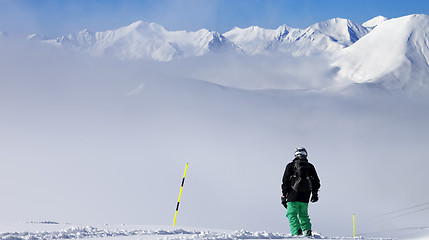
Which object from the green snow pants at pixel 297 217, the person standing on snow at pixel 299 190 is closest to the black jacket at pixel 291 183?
the person standing on snow at pixel 299 190

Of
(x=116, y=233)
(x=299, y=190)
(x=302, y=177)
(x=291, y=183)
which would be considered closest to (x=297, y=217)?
(x=299, y=190)

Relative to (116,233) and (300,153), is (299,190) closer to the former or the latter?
(300,153)

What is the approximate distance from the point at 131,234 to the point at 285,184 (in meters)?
3.50

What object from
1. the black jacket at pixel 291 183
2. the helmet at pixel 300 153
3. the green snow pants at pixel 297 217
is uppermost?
the helmet at pixel 300 153

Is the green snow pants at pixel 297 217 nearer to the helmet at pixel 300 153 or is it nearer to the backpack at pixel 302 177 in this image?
the backpack at pixel 302 177

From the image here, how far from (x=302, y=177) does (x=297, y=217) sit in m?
0.86

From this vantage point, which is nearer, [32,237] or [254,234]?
[32,237]

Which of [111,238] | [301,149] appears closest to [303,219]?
[301,149]

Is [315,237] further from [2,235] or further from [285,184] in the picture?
[2,235]

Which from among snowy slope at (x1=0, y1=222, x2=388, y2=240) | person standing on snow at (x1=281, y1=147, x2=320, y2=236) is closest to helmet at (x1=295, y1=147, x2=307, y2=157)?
person standing on snow at (x1=281, y1=147, x2=320, y2=236)

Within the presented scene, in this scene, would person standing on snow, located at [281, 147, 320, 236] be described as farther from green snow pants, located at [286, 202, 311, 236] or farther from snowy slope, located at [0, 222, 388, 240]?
snowy slope, located at [0, 222, 388, 240]

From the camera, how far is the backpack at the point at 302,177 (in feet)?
34.1

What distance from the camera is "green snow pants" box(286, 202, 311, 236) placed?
1039 cm

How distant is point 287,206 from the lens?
1076cm
